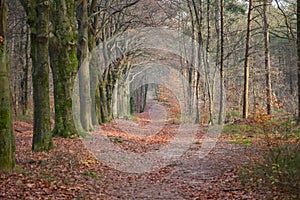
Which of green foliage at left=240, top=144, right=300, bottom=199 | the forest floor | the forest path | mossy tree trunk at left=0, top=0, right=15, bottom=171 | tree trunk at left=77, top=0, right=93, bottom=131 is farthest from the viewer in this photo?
tree trunk at left=77, top=0, right=93, bottom=131

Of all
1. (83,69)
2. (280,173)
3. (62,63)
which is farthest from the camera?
(83,69)

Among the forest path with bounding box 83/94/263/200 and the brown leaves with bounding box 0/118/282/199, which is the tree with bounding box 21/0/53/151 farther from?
the forest path with bounding box 83/94/263/200

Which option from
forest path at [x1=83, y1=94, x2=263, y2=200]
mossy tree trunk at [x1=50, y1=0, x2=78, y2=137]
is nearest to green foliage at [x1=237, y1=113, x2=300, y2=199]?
forest path at [x1=83, y1=94, x2=263, y2=200]

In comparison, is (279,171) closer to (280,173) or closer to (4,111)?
(280,173)

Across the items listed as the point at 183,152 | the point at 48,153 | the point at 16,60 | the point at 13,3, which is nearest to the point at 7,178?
the point at 48,153

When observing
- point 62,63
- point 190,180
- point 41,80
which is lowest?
point 190,180

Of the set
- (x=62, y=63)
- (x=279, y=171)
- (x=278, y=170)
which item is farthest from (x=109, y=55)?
(x=279, y=171)

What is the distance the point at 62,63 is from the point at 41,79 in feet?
11.1

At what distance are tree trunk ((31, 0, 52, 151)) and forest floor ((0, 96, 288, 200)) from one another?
553mm

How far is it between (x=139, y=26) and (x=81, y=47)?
34.8ft

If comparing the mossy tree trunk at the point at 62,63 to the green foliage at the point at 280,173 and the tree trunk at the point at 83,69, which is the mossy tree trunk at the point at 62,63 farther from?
the green foliage at the point at 280,173

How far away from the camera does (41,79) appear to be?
39.0ft

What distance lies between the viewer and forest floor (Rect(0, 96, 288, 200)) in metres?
7.69

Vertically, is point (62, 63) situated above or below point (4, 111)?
above
